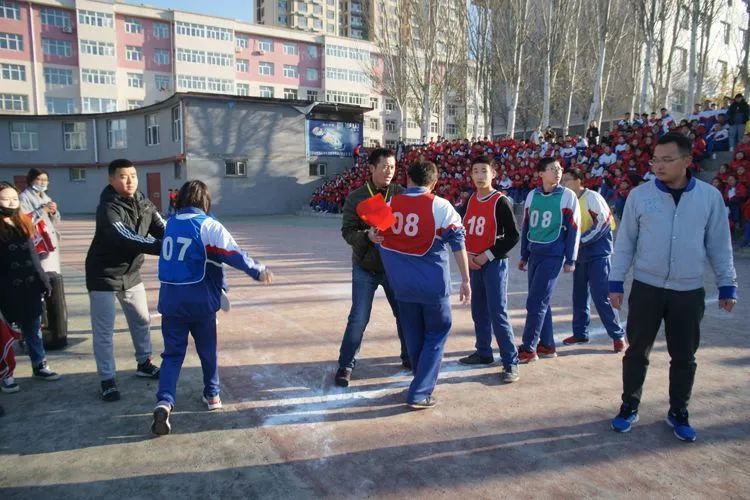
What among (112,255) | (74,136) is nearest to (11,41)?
(74,136)

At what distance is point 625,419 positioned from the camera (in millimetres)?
3412

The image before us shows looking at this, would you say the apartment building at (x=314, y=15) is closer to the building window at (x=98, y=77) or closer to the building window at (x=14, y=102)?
the building window at (x=98, y=77)

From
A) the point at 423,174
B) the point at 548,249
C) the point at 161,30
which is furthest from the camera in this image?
the point at 161,30

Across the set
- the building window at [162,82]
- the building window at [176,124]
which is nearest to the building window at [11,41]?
the building window at [162,82]

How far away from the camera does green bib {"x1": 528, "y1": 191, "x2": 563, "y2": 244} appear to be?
4602 mm

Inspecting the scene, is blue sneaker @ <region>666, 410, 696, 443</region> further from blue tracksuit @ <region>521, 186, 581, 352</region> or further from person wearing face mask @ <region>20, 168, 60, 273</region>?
person wearing face mask @ <region>20, 168, 60, 273</region>

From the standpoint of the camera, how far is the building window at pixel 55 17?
147ft

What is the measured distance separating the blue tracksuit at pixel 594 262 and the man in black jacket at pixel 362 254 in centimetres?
228

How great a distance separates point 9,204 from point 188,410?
2392 millimetres

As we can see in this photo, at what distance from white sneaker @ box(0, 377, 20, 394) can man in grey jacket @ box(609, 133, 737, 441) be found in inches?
186

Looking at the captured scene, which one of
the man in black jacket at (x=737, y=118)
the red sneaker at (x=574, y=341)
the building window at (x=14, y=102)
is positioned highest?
the building window at (x=14, y=102)

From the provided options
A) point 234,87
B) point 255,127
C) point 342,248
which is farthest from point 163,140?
point 234,87

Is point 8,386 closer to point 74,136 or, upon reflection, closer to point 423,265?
point 423,265

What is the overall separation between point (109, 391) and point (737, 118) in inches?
613
